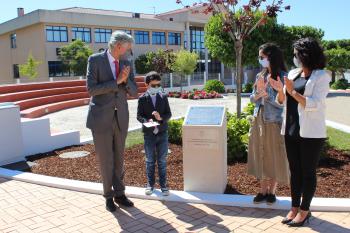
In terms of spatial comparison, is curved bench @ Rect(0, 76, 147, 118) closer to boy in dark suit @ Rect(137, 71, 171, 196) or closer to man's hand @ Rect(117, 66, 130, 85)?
boy in dark suit @ Rect(137, 71, 171, 196)

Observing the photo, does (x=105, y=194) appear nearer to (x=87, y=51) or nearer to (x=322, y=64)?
(x=322, y=64)

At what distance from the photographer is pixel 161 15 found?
5378 cm

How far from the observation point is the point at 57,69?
38750mm

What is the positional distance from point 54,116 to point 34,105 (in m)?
2.15

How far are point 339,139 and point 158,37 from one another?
39.7 metres

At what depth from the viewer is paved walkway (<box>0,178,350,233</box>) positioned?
4.05 m

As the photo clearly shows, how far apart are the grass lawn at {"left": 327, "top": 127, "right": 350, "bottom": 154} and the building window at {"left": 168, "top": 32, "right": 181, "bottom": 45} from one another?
39024mm

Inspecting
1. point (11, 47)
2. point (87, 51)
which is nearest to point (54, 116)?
point (87, 51)

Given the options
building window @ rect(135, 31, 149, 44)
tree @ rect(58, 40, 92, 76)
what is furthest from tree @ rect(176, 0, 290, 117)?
building window @ rect(135, 31, 149, 44)

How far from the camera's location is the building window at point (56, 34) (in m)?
37.7

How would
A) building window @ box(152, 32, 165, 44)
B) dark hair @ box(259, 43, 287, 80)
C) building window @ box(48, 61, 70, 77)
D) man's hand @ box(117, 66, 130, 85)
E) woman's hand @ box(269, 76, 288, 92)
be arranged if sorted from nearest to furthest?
woman's hand @ box(269, 76, 288, 92), dark hair @ box(259, 43, 287, 80), man's hand @ box(117, 66, 130, 85), building window @ box(48, 61, 70, 77), building window @ box(152, 32, 165, 44)

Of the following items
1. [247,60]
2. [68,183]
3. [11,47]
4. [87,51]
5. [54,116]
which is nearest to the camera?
[68,183]

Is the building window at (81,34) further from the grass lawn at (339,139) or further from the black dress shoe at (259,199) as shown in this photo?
the black dress shoe at (259,199)

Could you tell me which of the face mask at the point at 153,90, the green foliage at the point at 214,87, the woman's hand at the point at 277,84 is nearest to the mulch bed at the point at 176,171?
the face mask at the point at 153,90
